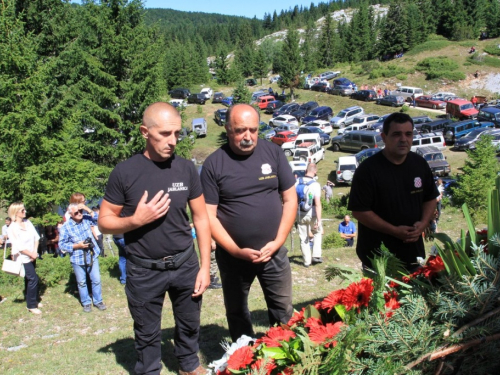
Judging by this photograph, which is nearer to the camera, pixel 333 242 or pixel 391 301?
pixel 391 301

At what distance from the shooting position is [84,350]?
4664 millimetres

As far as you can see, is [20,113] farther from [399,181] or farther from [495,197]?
[495,197]

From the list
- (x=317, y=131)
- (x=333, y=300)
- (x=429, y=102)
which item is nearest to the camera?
(x=333, y=300)

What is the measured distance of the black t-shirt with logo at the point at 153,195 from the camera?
10.3ft

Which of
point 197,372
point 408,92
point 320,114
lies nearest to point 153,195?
point 197,372

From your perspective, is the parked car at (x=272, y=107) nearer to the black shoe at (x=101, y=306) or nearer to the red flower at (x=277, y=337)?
the black shoe at (x=101, y=306)

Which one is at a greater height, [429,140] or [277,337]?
[277,337]

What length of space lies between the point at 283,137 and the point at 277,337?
3437 cm

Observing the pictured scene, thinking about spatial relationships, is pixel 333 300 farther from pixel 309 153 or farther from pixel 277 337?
pixel 309 153

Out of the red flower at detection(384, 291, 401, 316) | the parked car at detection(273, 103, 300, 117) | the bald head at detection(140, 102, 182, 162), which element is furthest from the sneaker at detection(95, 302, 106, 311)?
the parked car at detection(273, 103, 300, 117)

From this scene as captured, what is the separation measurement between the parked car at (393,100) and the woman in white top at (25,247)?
4295 centimetres

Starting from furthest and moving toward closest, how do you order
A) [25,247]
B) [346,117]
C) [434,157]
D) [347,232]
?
[346,117] → [434,157] → [347,232] → [25,247]

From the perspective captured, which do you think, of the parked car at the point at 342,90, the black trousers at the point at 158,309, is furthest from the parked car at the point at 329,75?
the black trousers at the point at 158,309

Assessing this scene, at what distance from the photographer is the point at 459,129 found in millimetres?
32250
